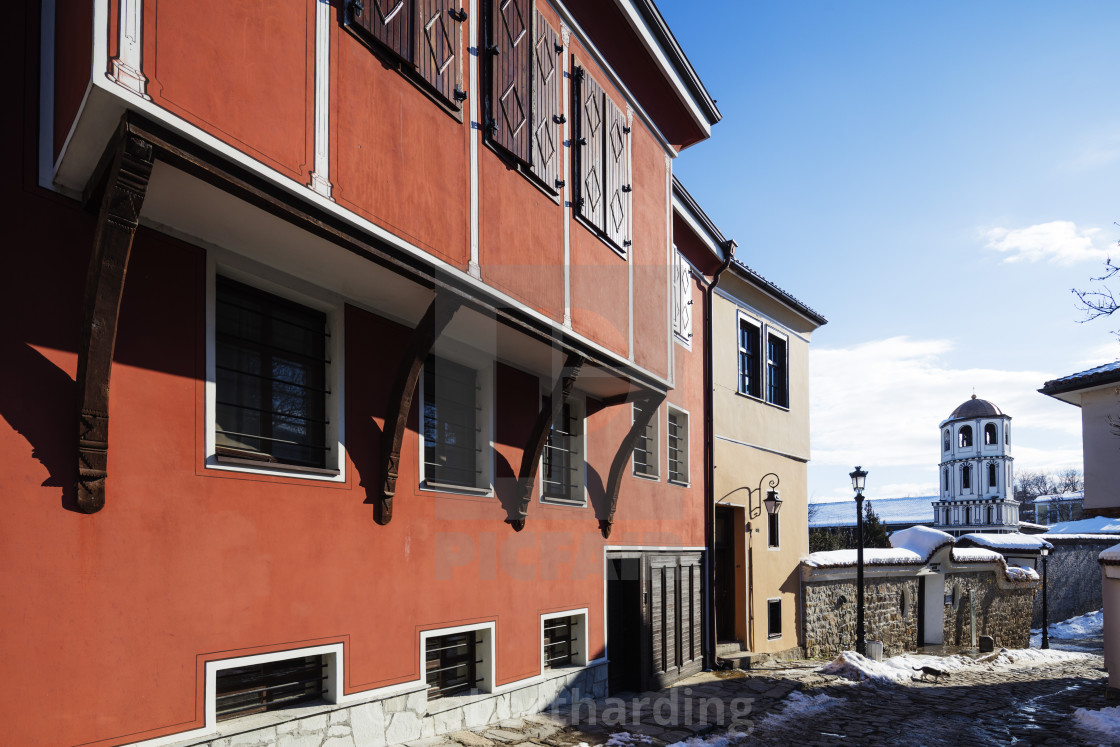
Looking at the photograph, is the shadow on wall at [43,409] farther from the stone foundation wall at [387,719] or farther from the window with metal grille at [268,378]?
the stone foundation wall at [387,719]

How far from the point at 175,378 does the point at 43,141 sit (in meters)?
1.54

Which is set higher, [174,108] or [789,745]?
[174,108]

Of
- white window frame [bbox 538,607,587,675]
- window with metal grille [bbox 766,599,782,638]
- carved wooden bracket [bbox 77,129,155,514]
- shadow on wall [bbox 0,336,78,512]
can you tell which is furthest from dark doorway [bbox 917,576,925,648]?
shadow on wall [bbox 0,336,78,512]

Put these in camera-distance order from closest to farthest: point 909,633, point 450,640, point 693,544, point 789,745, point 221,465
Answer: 1. point 221,465
2. point 450,640
3. point 789,745
4. point 693,544
5. point 909,633

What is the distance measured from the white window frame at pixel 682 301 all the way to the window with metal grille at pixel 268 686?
8376 mm

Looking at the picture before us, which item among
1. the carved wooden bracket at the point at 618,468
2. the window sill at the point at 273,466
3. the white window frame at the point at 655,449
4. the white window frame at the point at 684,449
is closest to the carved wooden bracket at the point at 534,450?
the carved wooden bracket at the point at 618,468

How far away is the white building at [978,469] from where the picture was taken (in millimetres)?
58281

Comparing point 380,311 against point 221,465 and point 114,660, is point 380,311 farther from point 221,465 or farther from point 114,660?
point 114,660

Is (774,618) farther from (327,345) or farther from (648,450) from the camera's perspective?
(327,345)

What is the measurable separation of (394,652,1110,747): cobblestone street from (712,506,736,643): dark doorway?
107cm

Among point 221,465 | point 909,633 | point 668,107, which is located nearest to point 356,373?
point 221,465

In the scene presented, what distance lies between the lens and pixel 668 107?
10906 millimetres

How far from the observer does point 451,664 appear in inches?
311

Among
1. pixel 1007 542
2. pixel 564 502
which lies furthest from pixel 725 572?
pixel 1007 542
